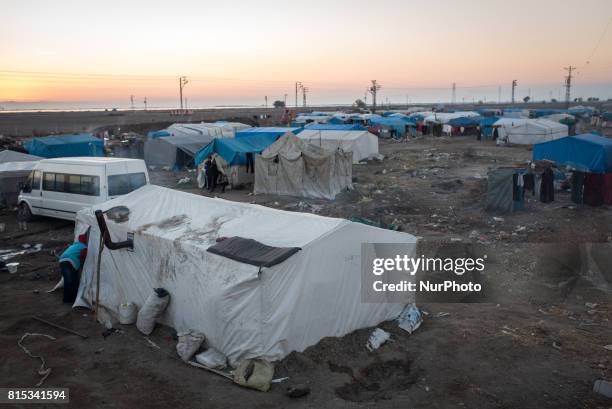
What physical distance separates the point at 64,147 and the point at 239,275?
20559mm

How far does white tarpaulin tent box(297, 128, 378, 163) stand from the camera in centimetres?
2927

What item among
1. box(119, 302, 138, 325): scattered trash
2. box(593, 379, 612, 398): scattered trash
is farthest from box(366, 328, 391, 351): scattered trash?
box(119, 302, 138, 325): scattered trash

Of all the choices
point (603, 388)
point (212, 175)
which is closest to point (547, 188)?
point (603, 388)

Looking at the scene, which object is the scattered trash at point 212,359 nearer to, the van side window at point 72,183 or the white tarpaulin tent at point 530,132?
the van side window at point 72,183

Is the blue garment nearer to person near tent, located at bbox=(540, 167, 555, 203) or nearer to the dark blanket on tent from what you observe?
the dark blanket on tent

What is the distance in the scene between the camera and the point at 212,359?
6160 mm

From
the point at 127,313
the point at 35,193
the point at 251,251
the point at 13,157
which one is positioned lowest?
the point at 127,313

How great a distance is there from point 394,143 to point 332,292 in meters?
38.7

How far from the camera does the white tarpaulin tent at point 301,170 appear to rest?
1848 centimetres

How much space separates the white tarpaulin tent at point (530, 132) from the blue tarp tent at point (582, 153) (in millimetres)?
19178

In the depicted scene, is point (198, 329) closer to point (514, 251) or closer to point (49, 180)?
→ point (514, 251)

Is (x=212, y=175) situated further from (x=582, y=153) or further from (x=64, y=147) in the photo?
(x=582, y=153)

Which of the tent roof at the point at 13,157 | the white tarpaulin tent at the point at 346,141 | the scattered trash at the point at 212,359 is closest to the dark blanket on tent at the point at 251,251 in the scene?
the scattered trash at the point at 212,359

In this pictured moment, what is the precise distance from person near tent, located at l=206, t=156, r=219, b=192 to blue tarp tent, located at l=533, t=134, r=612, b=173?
13876mm
